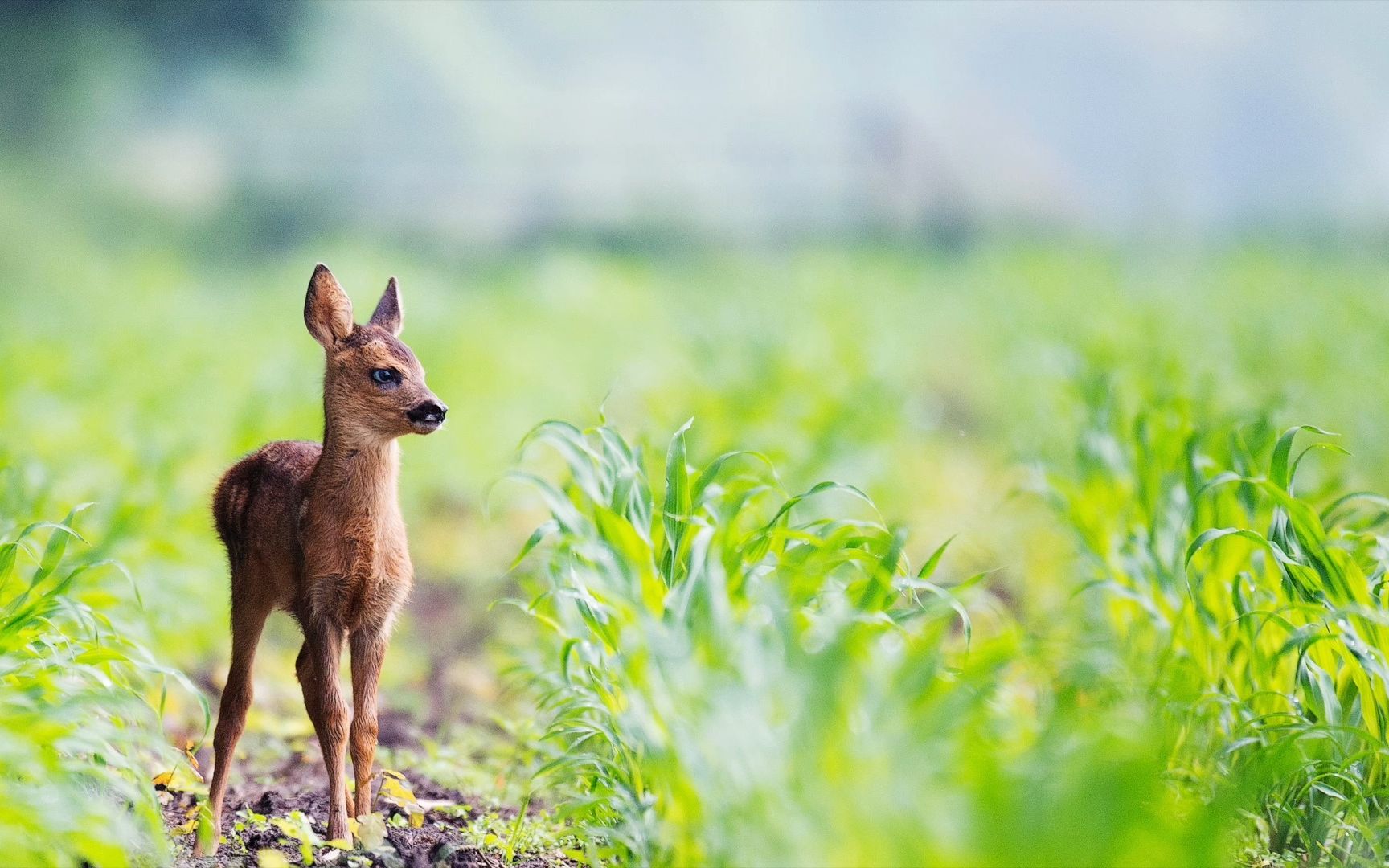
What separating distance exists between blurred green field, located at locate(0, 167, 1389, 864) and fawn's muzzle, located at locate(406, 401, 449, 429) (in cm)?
31

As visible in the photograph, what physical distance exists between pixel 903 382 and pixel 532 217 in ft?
15.5

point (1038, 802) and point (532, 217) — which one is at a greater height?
point (532, 217)

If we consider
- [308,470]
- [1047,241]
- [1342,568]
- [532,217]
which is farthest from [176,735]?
[1047,241]

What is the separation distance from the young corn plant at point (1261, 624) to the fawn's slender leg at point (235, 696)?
1.56 m

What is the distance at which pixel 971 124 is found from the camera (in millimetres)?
10133

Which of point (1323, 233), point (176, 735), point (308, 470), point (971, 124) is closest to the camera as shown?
point (308, 470)

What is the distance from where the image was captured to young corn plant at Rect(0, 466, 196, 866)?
5.39 feet

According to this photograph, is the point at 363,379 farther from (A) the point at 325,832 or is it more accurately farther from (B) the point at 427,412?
(A) the point at 325,832

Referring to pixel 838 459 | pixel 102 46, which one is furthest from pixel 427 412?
pixel 102 46

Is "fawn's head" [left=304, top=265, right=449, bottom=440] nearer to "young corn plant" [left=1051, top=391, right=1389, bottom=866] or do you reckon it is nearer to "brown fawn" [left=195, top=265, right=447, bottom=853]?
"brown fawn" [left=195, top=265, right=447, bottom=853]

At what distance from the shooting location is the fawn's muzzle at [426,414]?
1.98 meters

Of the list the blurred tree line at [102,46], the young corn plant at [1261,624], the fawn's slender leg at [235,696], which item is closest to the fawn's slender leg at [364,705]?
the fawn's slender leg at [235,696]

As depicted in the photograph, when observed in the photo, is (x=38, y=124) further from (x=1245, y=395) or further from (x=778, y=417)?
(x=1245, y=395)

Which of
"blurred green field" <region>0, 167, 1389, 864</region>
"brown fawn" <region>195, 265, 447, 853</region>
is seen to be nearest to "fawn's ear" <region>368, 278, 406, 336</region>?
"brown fawn" <region>195, 265, 447, 853</region>
